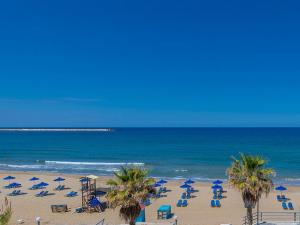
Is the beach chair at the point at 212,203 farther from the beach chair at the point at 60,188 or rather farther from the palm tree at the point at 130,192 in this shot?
the beach chair at the point at 60,188

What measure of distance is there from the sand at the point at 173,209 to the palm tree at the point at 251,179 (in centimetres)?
836

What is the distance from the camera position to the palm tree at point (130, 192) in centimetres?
1432

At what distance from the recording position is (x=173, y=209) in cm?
2888

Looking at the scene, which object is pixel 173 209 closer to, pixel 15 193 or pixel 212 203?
pixel 212 203

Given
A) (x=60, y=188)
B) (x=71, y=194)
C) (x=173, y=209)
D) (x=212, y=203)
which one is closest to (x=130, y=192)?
(x=173, y=209)

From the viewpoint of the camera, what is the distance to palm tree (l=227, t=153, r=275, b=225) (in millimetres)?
16344

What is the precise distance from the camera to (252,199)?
16.6 meters

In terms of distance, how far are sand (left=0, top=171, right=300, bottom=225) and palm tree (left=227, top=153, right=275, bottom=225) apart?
329 inches

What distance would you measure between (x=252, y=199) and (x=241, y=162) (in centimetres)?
176

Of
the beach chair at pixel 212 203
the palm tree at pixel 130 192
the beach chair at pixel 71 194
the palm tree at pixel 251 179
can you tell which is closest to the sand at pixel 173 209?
the beach chair at pixel 212 203

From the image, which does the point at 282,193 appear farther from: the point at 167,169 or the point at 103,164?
the point at 103,164

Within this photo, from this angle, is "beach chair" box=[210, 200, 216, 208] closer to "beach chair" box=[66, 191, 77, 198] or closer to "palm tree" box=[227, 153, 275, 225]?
"palm tree" box=[227, 153, 275, 225]

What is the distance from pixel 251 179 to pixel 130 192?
18.8 ft

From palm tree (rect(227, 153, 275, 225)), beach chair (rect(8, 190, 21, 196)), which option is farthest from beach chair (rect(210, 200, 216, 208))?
beach chair (rect(8, 190, 21, 196))
